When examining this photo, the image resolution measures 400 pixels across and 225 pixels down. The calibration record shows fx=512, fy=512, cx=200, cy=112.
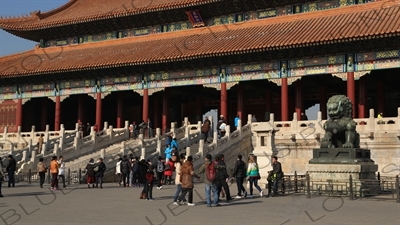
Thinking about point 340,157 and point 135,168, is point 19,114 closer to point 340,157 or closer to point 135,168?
point 135,168

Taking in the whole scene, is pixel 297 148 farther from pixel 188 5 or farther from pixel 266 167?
pixel 188 5

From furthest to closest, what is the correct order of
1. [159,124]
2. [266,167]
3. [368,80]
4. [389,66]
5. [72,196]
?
[159,124], [368,80], [389,66], [266,167], [72,196]

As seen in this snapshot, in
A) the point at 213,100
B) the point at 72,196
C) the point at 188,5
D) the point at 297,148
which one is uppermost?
the point at 188,5

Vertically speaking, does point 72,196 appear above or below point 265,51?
below

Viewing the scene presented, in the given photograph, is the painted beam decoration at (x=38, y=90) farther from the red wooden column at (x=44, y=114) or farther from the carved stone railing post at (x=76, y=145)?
the carved stone railing post at (x=76, y=145)

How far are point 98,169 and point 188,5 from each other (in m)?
15.0

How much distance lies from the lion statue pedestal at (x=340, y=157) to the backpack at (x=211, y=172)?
3.73m

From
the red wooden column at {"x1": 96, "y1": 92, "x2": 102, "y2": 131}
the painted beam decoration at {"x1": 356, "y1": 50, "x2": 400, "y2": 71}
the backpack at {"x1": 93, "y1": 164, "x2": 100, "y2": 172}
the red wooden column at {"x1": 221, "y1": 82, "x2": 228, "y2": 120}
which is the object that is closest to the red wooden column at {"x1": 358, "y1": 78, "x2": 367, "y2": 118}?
the painted beam decoration at {"x1": 356, "y1": 50, "x2": 400, "y2": 71}

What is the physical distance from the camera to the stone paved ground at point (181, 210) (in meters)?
9.98

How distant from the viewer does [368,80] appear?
94.2 ft

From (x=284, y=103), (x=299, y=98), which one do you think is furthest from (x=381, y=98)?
(x=284, y=103)

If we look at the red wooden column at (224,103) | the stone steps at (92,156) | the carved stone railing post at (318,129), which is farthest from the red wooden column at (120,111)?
the carved stone railing post at (318,129)

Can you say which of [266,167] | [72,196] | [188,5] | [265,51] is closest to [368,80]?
[265,51]

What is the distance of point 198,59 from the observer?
27.2 metres
